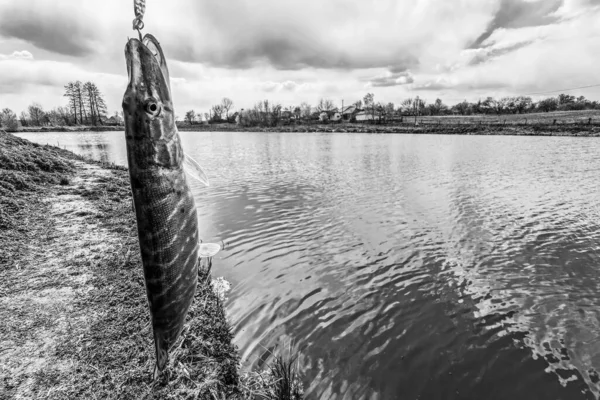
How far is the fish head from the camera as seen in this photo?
1.96m

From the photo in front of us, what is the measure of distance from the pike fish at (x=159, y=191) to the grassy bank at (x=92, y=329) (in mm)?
1791

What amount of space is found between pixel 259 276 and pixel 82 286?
12.5 ft

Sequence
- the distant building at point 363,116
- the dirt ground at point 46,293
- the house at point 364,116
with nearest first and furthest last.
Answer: the dirt ground at point 46,293, the house at point 364,116, the distant building at point 363,116

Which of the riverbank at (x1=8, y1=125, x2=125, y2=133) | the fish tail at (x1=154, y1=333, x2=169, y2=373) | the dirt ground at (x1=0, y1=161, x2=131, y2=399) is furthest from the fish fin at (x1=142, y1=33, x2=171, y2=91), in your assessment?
the riverbank at (x1=8, y1=125, x2=125, y2=133)

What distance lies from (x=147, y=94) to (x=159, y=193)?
69 cm

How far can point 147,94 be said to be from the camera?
2020 mm

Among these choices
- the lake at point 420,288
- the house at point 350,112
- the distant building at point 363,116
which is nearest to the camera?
the lake at point 420,288

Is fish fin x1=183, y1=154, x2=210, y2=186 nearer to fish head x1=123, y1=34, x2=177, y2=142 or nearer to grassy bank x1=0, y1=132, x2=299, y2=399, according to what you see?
fish head x1=123, y1=34, x2=177, y2=142

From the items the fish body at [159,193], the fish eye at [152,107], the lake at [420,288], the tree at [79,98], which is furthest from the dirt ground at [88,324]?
the tree at [79,98]

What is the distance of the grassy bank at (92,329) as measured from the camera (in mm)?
3586

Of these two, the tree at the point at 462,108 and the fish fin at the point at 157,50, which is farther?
the tree at the point at 462,108

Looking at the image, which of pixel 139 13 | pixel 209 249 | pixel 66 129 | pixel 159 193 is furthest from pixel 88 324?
pixel 66 129

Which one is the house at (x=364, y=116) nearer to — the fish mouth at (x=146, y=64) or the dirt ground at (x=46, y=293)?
the dirt ground at (x=46, y=293)

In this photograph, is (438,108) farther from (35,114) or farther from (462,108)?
(35,114)
